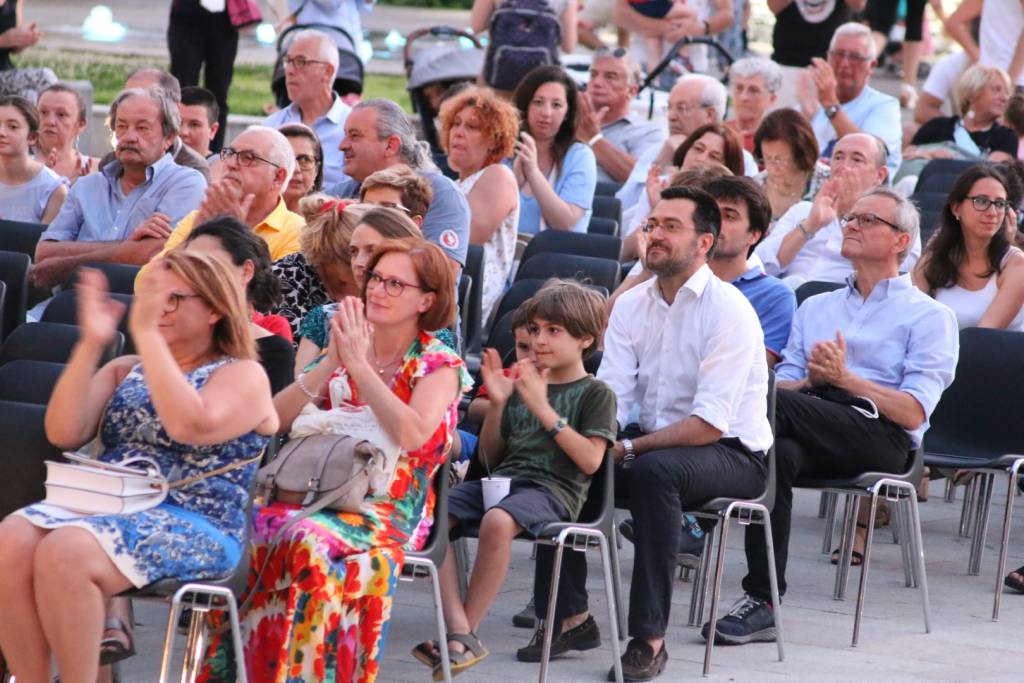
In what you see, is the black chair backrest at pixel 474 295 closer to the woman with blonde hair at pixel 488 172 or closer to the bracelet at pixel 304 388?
the woman with blonde hair at pixel 488 172

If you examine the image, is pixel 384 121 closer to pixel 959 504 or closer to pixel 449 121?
pixel 449 121

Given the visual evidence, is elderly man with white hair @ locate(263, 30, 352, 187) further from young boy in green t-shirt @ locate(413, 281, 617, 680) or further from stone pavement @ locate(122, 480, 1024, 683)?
young boy in green t-shirt @ locate(413, 281, 617, 680)

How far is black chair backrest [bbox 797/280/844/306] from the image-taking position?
7.17 m

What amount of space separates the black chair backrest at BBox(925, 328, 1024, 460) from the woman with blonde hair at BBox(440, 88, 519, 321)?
2.08 metres

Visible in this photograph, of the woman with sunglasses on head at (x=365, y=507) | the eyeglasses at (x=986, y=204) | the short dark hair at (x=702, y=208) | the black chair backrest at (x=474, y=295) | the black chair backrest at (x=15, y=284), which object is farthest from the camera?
the black chair backrest at (x=474, y=295)

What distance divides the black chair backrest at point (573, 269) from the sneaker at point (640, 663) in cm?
207

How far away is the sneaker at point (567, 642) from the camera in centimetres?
550

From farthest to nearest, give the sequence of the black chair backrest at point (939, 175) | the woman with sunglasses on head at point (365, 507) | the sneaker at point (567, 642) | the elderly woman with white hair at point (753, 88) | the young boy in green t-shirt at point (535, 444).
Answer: the elderly woman with white hair at point (753, 88) → the black chair backrest at point (939, 175) → the sneaker at point (567, 642) → the young boy in green t-shirt at point (535, 444) → the woman with sunglasses on head at point (365, 507)

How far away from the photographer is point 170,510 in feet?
14.3

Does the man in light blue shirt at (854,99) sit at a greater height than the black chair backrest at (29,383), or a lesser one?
greater

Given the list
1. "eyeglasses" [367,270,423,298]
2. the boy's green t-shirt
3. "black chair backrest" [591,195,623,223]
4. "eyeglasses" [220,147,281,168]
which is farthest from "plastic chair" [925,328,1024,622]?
"black chair backrest" [591,195,623,223]

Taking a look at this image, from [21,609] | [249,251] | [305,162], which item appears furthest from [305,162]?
[21,609]

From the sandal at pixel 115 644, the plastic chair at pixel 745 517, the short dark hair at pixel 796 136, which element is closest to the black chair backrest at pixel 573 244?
the short dark hair at pixel 796 136

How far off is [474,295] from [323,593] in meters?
2.97
